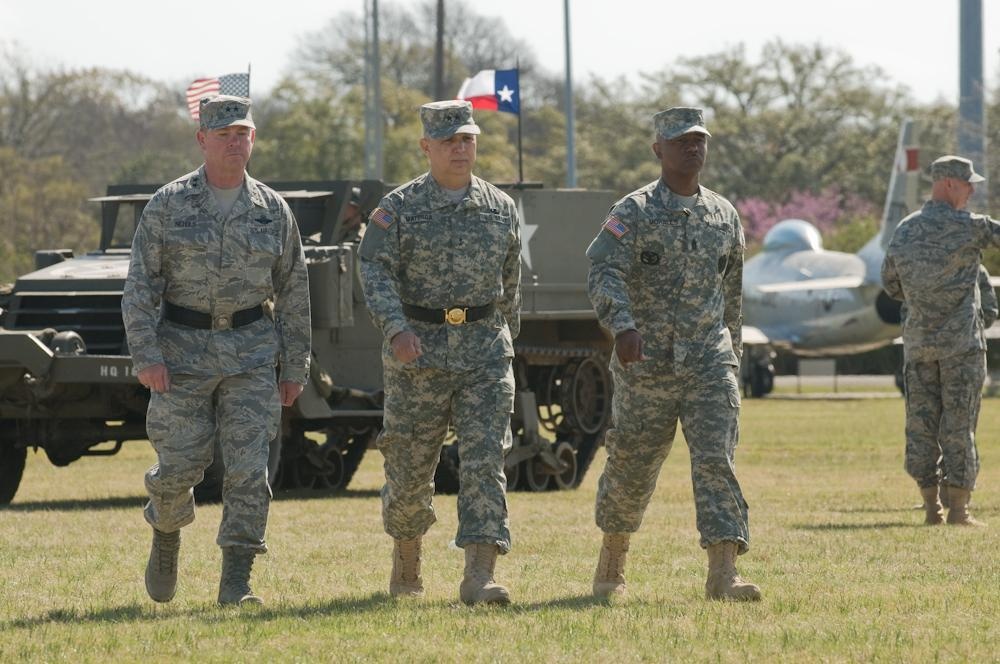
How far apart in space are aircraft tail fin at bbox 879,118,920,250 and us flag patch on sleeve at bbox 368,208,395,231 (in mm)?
38002

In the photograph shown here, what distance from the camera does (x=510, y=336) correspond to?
897 cm

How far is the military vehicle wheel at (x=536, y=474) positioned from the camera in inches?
697

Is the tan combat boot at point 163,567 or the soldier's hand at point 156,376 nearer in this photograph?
the soldier's hand at point 156,376

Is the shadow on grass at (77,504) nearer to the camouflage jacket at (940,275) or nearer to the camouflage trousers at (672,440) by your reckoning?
the camouflage jacket at (940,275)

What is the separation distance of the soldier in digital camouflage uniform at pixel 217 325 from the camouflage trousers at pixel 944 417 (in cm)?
514

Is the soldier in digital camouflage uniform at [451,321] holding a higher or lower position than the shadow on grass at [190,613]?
higher

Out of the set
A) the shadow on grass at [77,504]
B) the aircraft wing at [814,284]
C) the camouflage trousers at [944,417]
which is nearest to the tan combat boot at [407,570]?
the camouflage trousers at [944,417]

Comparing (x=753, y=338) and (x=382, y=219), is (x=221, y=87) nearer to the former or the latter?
(x=382, y=219)

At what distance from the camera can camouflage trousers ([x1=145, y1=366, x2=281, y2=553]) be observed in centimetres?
866

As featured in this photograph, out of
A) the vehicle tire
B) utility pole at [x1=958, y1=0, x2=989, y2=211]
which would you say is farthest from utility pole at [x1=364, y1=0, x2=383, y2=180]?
the vehicle tire

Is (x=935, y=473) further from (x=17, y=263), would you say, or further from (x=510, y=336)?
(x=17, y=263)

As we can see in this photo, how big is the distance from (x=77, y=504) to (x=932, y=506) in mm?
6246

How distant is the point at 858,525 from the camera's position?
42.6 feet

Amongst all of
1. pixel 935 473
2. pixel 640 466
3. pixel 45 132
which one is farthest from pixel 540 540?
pixel 45 132
